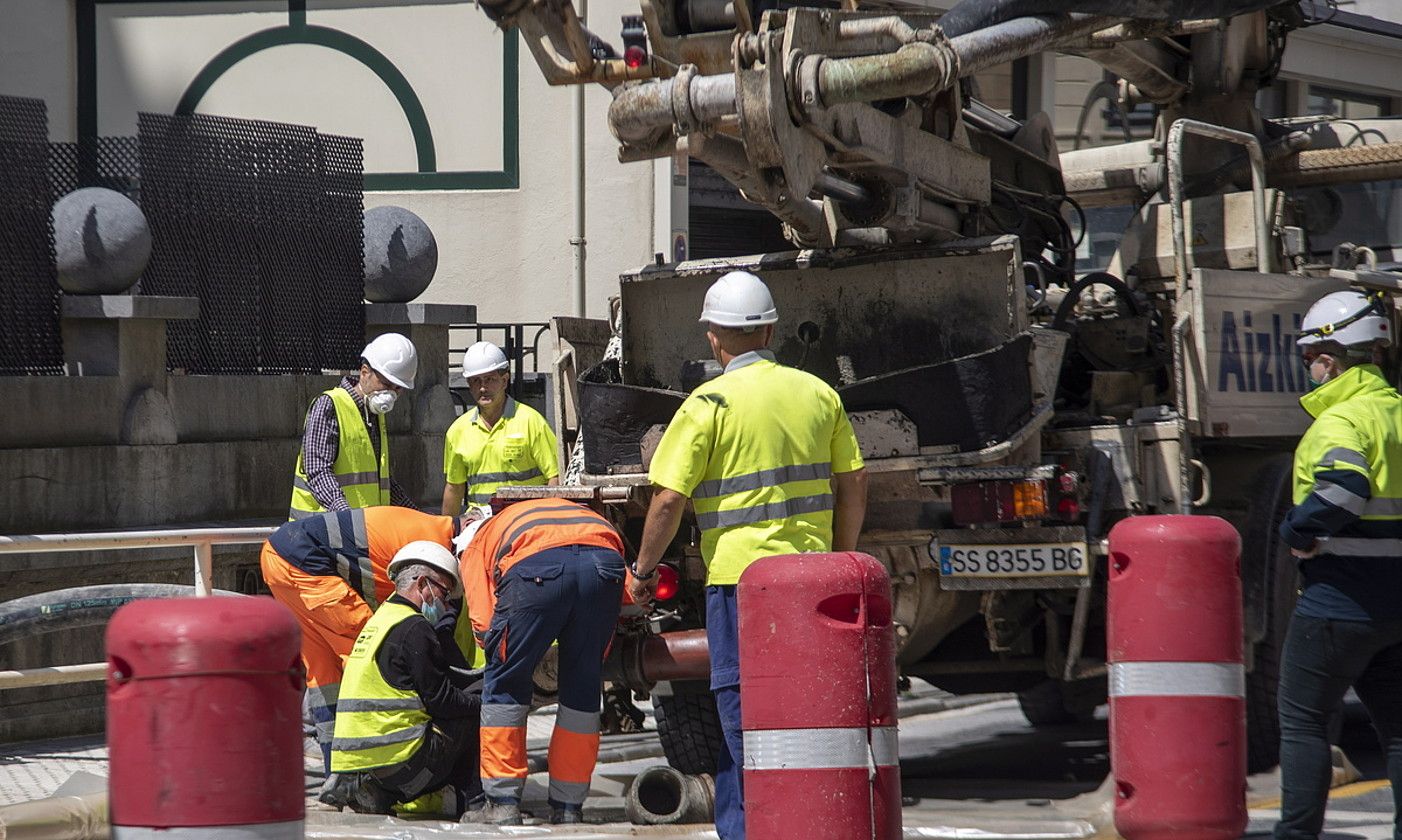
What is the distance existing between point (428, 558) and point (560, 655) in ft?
2.14

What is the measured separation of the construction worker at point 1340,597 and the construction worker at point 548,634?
7.51 feet

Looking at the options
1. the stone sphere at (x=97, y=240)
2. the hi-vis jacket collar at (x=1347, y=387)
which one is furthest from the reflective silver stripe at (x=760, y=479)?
the stone sphere at (x=97, y=240)

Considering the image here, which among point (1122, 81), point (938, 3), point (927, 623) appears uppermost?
point (938, 3)

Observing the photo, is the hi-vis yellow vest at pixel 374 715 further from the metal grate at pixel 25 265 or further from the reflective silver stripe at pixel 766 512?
the metal grate at pixel 25 265

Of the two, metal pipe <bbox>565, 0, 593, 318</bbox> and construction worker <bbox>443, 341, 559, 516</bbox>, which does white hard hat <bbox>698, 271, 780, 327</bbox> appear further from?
metal pipe <bbox>565, 0, 593, 318</bbox>

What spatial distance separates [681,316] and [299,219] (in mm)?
4925

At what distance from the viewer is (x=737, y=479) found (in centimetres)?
570

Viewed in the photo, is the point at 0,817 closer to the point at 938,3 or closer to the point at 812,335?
the point at 812,335

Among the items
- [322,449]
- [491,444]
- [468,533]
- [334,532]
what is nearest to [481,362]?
[491,444]

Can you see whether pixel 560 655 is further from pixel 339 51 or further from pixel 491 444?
pixel 339 51

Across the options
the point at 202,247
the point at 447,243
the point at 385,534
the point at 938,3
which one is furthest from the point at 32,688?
the point at 938,3

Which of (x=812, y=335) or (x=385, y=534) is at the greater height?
(x=812, y=335)

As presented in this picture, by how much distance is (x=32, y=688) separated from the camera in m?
8.87

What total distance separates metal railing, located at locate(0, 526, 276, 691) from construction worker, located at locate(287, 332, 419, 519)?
0.36 m
